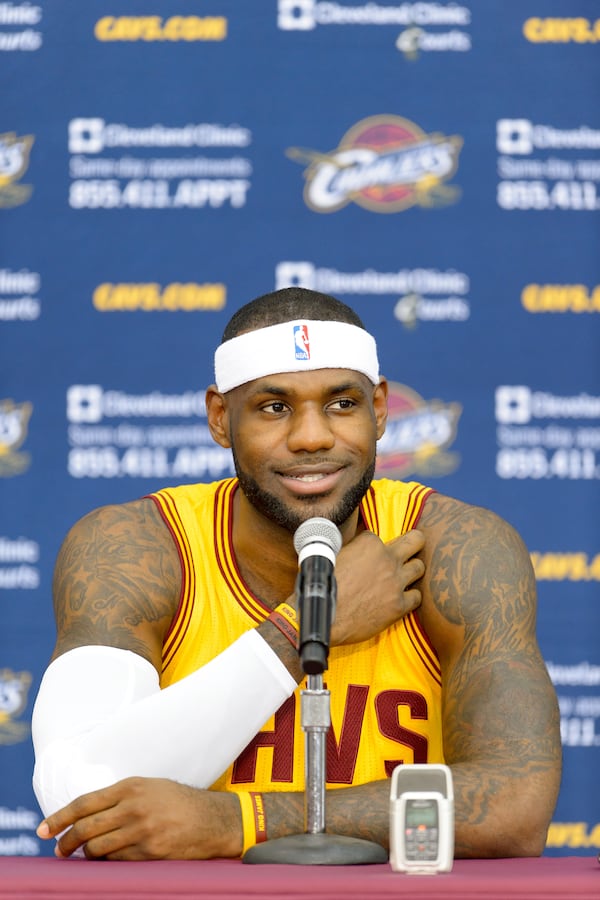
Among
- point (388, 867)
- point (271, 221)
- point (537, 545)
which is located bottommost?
point (388, 867)

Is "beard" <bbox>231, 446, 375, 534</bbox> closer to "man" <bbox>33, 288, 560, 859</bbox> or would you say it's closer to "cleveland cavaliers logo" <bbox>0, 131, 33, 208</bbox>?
"man" <bbox>33, 288, 560, 859</bbox>

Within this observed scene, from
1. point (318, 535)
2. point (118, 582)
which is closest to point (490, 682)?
point (318, 535)

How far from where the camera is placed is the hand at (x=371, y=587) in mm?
2467

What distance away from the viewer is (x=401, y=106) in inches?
170

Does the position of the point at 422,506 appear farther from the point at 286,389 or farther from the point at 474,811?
the point at 474,811

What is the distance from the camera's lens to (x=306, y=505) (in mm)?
2555

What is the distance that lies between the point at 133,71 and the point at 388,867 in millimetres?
3268

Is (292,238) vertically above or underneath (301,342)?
above

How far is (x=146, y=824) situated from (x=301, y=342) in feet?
3.38

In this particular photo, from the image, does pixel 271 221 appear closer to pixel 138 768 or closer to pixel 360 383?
pixel 360 383

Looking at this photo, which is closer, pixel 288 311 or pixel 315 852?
pixel 315 852

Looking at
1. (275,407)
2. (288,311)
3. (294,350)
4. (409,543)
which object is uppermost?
(288,311)

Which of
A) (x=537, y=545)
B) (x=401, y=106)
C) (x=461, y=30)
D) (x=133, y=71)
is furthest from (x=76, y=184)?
(x=537, y=545)

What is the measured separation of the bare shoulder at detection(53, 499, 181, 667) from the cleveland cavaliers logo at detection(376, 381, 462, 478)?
1630 mm
